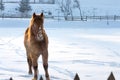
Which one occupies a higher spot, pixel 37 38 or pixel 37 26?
pixel 37 26

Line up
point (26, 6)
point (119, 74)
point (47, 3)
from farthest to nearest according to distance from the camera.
Answer: point (47, 3), point (26, 6), point (119, 74)

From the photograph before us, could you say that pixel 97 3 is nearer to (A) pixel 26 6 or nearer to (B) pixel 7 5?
(B) pixel 7 5

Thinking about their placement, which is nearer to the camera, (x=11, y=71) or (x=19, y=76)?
(x=19, y=76)

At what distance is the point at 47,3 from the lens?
106938 millimetres

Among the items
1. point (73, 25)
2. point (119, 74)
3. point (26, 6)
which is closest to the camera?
point (119, 74)

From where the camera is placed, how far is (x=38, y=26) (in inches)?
377

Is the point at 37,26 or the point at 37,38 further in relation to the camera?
the point at 37,38

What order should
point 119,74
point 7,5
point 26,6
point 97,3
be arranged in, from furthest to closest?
1. point 97,3
2. point 7,5
3. point 26,6
4. point 119,74

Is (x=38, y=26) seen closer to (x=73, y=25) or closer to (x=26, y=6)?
(x=73, y=25)

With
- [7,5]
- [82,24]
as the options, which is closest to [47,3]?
[7,5]

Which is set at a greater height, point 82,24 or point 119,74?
point 119,74

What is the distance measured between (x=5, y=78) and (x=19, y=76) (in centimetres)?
61

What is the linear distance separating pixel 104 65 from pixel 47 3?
9237 centimetres

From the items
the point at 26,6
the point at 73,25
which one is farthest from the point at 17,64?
the point at 26,6
